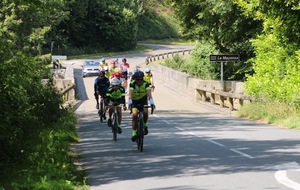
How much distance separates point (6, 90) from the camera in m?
11.3

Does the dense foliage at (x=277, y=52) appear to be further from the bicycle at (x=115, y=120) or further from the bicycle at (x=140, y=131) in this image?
the bicycle at (x=140, y=131)

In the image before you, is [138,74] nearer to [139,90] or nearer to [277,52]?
[139,90]

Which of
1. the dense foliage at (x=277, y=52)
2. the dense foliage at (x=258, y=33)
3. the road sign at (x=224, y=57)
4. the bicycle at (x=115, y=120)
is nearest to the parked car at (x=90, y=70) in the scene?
the dense foliage at (x=258, y=33)

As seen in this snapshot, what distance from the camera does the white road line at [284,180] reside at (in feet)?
33.2

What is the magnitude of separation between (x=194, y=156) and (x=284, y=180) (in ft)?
12.0

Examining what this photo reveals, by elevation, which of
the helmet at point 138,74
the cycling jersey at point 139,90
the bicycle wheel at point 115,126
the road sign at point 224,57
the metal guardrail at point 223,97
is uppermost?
the helmet at point 138,74

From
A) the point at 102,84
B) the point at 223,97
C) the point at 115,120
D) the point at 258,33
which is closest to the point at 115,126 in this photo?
the point at 115,120

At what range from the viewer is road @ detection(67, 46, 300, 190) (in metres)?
10.9

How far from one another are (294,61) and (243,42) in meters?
12.8

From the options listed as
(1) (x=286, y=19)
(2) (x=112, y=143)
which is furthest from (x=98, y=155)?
(1) (x=286, y=19)

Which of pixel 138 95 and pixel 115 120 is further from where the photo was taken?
pixel 115 120

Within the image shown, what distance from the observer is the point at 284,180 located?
35.1 feet

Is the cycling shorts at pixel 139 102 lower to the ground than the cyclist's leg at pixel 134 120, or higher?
higher

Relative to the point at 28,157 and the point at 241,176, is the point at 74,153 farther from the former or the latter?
the point at 241,176
